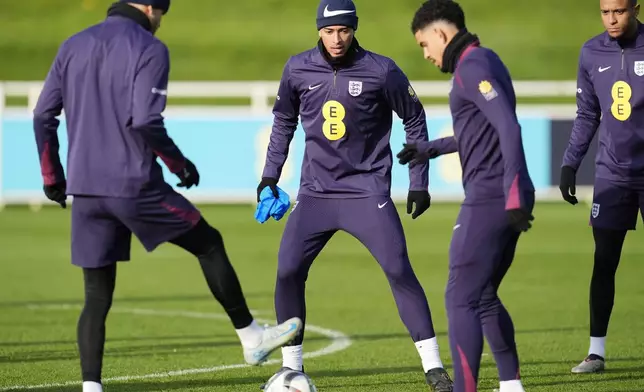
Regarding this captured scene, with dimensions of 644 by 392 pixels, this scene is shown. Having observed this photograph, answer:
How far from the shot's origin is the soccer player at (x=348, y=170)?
9.12 metres

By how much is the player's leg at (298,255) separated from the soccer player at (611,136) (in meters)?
1.97

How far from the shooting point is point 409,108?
939 centimetres

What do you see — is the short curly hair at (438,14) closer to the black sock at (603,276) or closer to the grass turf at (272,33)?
the black sock at (603,276)

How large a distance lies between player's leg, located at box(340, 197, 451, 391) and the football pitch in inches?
12.2

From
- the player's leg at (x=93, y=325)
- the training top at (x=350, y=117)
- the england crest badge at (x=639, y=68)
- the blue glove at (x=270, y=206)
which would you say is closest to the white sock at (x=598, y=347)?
the training top at (x=350, y=117)

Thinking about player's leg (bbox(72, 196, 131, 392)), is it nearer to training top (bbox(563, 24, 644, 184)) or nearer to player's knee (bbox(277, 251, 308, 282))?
player's knee (bbox(277, 251, 308, 282))

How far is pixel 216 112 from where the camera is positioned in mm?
24062

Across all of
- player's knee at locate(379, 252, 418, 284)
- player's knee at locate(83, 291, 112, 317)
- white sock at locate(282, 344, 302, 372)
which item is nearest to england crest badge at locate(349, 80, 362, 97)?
player's knee at locate(379, 252, 418, 284)

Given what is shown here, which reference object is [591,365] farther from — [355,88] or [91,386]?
[91,386]

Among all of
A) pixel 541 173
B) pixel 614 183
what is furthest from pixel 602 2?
pixel 541 173

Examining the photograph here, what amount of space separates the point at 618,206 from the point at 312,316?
3.93 meters

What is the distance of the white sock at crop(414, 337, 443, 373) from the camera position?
29.7 ft

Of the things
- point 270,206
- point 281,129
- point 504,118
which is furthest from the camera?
point 281,129

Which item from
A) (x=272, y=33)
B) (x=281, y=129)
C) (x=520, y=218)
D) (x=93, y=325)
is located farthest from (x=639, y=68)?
(x=272, y=33)
